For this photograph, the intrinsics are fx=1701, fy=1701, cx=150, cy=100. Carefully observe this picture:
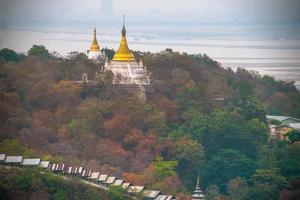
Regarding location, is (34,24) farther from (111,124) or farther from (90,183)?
(90,183)

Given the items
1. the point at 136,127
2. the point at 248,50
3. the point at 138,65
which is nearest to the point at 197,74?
the point at 138,65

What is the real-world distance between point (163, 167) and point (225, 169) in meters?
1.64

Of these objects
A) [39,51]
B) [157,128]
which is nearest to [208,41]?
[39,51]

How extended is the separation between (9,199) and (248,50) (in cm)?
2089

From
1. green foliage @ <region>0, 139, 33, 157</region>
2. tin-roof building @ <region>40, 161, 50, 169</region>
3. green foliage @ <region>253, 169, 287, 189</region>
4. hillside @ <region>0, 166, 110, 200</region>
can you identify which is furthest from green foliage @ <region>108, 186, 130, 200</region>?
green foliage @ <region>253, 169, 287, 189</region>

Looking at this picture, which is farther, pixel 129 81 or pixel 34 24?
pixel 34 24

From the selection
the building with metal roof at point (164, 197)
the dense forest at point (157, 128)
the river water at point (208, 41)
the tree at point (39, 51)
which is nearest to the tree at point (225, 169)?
the dense forest at point (157, 128)

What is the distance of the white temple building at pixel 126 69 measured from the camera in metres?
38.7

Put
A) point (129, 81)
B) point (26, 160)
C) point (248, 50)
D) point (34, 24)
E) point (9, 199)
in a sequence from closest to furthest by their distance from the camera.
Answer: point (9, 199)
point (26, 160)
point (129, 81)
point (34, 24)
point (248, 50)

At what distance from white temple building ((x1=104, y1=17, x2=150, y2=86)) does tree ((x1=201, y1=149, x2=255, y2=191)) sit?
4.84m

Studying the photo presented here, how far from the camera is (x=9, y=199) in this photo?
29.9 meters

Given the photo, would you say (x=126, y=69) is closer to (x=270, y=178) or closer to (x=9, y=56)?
(x=9, y=56)

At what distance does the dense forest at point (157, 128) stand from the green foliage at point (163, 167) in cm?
2

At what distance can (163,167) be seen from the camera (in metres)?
32.8
